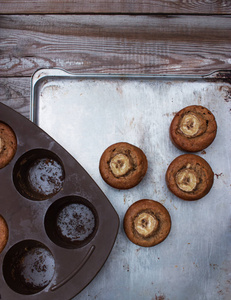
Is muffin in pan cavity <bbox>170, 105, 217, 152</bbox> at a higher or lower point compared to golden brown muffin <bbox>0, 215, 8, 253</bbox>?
higher

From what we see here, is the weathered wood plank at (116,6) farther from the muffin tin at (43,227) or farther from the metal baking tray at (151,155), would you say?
the muffin tin at (43,227)

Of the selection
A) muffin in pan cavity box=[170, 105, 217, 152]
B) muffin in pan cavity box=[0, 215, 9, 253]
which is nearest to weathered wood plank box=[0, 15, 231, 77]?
muffin in pan cavity box=[170, 105, 217, 152]

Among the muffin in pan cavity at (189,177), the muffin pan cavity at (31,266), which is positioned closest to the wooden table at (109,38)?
the muffin in pan cavity at (189,177)

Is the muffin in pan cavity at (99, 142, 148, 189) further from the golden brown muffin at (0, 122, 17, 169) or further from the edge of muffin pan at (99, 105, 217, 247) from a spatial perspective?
the golden brown muffin at (0, 122, 17, 169)

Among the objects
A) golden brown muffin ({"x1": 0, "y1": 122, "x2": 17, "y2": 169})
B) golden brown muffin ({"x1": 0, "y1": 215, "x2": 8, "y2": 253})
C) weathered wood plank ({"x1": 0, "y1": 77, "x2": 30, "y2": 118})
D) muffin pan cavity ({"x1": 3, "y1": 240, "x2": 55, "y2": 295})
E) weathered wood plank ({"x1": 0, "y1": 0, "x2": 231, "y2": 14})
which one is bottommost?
muffin pan cavity ({"x1": 3, "y1": 240, "x2": 55, "y2": 295})

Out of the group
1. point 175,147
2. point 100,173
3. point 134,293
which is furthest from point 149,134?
point 134,293
